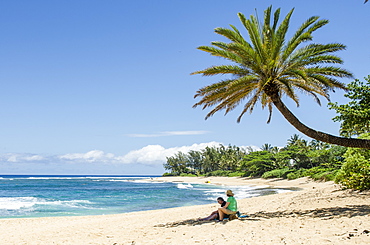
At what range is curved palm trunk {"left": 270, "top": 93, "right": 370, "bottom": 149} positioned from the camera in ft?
33.0

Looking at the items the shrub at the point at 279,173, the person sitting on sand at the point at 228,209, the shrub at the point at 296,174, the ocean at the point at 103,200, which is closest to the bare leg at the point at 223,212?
the person sitting on sand at the point at 228,209

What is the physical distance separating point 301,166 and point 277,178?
607cm

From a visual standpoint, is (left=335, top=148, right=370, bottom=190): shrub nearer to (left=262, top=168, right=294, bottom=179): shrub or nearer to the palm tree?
the palm tree

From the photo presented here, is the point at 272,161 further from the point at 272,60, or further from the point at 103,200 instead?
the point at 272,60

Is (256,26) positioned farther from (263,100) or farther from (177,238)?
(177,238)

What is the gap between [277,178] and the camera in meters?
56.5

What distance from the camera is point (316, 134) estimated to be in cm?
1063

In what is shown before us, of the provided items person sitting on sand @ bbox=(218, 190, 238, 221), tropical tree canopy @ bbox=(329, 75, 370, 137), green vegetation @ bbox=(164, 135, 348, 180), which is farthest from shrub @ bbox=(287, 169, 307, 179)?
person sitting on sand @ bbox=(218, 190, 238, 221)

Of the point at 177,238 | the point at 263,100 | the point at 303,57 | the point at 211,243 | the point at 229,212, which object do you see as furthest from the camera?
the point at 263,100

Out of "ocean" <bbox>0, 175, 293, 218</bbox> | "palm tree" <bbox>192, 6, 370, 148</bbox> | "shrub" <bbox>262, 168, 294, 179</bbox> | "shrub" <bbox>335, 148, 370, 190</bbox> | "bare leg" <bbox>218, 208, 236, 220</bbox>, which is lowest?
"ocean" <bbox>0, 175, 293, 218</bbox>

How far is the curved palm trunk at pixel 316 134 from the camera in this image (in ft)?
33.0

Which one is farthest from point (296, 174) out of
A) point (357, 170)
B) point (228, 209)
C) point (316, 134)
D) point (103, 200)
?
point (228, 209)

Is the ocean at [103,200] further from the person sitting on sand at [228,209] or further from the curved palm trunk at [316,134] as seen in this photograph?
the curved palm trunk at [316,134]

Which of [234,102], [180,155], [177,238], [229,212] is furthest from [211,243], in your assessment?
[180,155]
